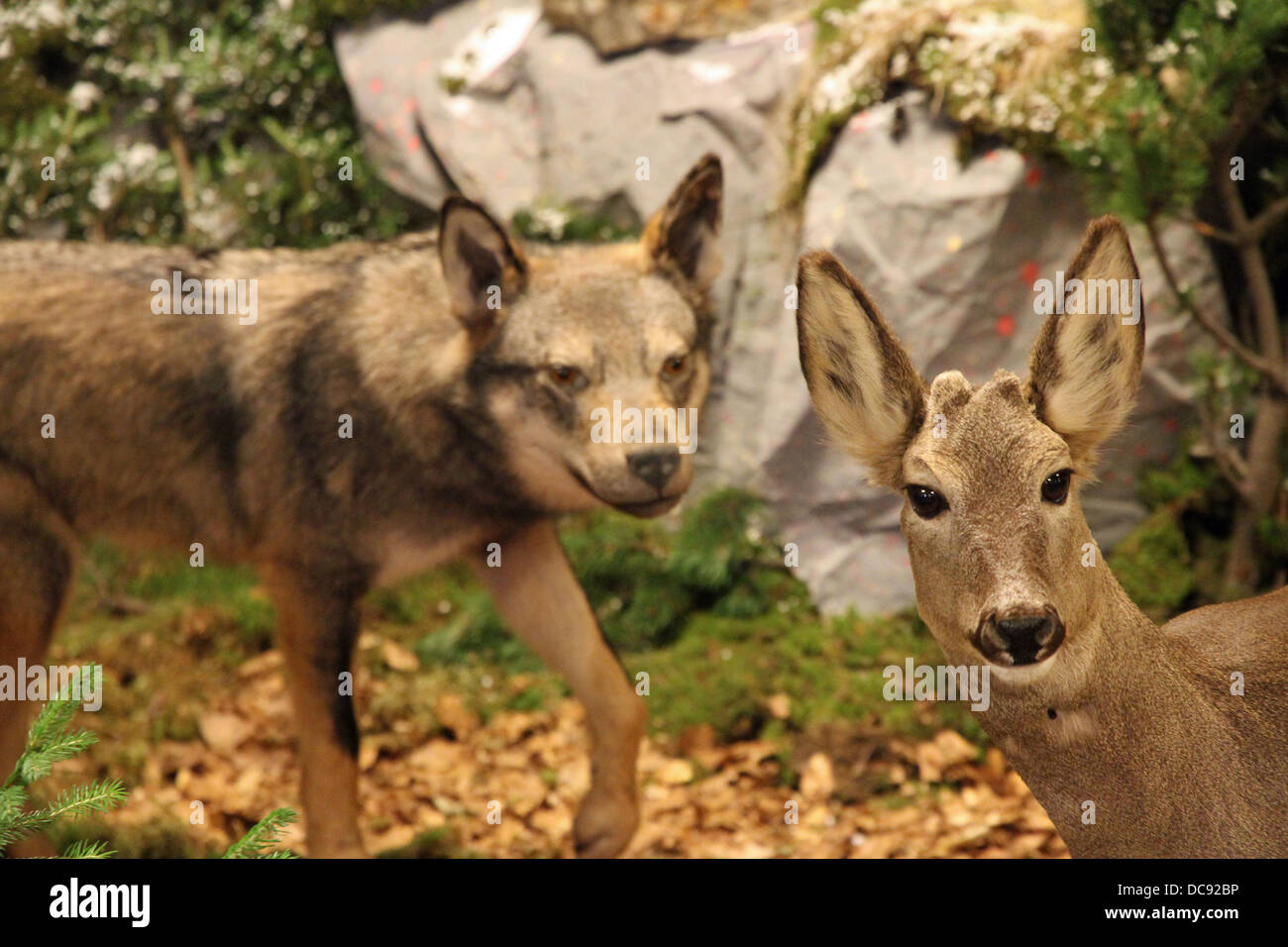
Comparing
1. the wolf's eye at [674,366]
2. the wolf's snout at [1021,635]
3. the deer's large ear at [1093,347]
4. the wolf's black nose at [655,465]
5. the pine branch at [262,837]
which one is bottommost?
the pine branch at [262,837]

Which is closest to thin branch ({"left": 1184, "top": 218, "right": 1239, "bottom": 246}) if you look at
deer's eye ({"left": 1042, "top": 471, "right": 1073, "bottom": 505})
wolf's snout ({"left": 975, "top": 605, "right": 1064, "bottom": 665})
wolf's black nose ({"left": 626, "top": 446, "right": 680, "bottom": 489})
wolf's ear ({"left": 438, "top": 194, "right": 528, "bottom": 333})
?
wolf's black nose ({"left": 626, "top": 446, "right": 680, "bottom": 489})

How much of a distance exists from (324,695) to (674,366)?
1.58m

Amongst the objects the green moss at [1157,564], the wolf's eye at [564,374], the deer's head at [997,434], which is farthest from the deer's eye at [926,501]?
the green moss at [1157,564]

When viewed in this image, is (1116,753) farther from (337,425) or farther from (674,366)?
(337,425)

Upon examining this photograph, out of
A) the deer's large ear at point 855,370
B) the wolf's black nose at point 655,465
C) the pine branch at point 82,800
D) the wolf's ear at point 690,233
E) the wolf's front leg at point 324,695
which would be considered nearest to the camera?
the deer's large ear at point 855,370

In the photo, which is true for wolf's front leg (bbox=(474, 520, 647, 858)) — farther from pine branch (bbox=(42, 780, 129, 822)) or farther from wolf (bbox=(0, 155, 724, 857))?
pine branch (bbox=(42, 780, 129, 822))

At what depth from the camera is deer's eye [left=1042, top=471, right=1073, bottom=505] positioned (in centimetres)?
210

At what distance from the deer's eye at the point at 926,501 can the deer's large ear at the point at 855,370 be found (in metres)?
0.05

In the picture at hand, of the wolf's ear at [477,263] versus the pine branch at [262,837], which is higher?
the wolf's ear at [477,263]

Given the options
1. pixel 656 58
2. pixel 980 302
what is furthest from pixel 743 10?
Result: pixel 980 302

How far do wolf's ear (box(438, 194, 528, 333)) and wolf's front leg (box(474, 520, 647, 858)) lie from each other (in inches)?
31.8

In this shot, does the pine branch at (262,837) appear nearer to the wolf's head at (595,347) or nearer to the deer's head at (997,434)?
the deer's head at (997,434)

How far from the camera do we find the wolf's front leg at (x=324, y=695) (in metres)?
4.10

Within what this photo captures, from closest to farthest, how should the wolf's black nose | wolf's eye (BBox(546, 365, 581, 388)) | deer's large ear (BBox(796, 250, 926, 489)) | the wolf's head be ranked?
deer's large ear (BBox(796, 250, 926, 489)) < the wolf's black nose < the wolf's head < wolf's eye (BBox(546, 365, 581, 388))
